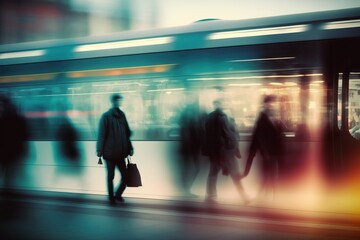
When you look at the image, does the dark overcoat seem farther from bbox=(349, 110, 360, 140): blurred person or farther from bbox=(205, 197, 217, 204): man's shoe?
bbox=(349, 110, 360, 140): blurred person

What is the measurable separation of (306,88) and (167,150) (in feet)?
9.87

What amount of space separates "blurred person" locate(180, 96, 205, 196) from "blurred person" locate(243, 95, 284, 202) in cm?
129

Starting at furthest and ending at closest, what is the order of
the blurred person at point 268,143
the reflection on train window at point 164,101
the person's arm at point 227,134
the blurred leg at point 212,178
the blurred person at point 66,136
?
1. the blurred person at point 66,136
2. the blurred leg at point 212,178
3. the person's arm at point 227,134
4. the reflection on train window at point 164,101
5. the blurred person at point 268,143

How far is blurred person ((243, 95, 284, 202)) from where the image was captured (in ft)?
27.0

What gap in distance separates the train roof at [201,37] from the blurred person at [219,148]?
1310 mm

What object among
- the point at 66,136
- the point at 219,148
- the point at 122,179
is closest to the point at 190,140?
the point at 219,148

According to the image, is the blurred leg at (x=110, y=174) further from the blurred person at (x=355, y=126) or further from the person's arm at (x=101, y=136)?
the blurred person at (x=355, y=126)

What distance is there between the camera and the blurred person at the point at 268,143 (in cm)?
823

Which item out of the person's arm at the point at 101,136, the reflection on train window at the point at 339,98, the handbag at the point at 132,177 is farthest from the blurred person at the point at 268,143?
the person's arm at the point at 101,136

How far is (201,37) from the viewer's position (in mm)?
9297

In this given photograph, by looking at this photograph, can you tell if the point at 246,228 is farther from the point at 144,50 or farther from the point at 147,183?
the point at 144,50

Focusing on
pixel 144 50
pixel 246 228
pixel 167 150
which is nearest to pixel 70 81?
pixel 144 50

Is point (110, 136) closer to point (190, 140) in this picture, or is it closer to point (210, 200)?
point (190, 140)

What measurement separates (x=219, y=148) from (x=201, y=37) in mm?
2157
